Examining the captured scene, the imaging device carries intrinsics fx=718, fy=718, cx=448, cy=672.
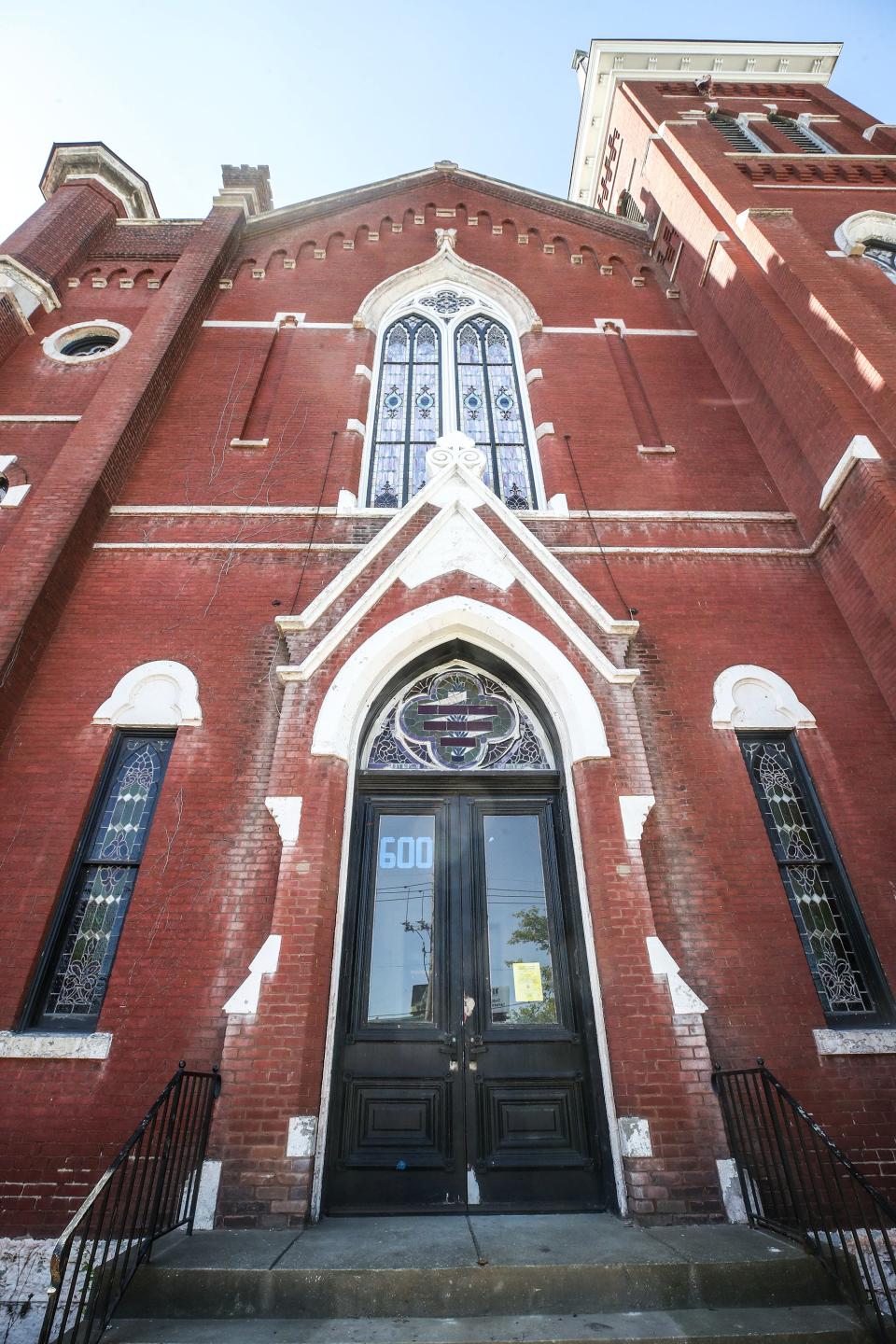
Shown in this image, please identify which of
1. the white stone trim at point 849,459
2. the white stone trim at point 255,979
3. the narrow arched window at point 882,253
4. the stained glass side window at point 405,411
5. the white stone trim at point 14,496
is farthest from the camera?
the narrow arched window at point 882,253

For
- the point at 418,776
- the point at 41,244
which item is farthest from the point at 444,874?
the point at 41,244

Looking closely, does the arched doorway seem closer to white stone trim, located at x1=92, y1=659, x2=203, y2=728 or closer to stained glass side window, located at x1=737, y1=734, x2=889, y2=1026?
white stone trim, located at x1=92, y1=659, x2=203, y2=728

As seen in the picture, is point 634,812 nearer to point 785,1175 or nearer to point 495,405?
point 785,1175

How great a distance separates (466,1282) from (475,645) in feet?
16.2

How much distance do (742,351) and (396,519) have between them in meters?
5.71

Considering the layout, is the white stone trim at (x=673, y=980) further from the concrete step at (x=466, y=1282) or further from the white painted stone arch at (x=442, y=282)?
the white painted stone arch at (x=442, y=282)

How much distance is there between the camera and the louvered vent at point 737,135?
46.1 ft

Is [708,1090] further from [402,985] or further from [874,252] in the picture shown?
[874,252]

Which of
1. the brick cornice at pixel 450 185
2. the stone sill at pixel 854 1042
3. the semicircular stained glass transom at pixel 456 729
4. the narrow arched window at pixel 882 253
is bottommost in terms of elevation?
the stone sill at pixel 854 1042


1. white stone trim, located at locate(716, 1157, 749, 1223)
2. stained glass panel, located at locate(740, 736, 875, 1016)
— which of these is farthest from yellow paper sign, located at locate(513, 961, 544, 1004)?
stained glass panel, located at locate(740, 736, 875, 1016)

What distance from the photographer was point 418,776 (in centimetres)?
655

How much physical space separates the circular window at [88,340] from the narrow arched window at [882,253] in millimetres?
11190

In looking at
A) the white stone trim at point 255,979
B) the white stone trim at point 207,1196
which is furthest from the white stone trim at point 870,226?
the white stone trim at point 207,1196

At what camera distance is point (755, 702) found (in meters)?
7.09
